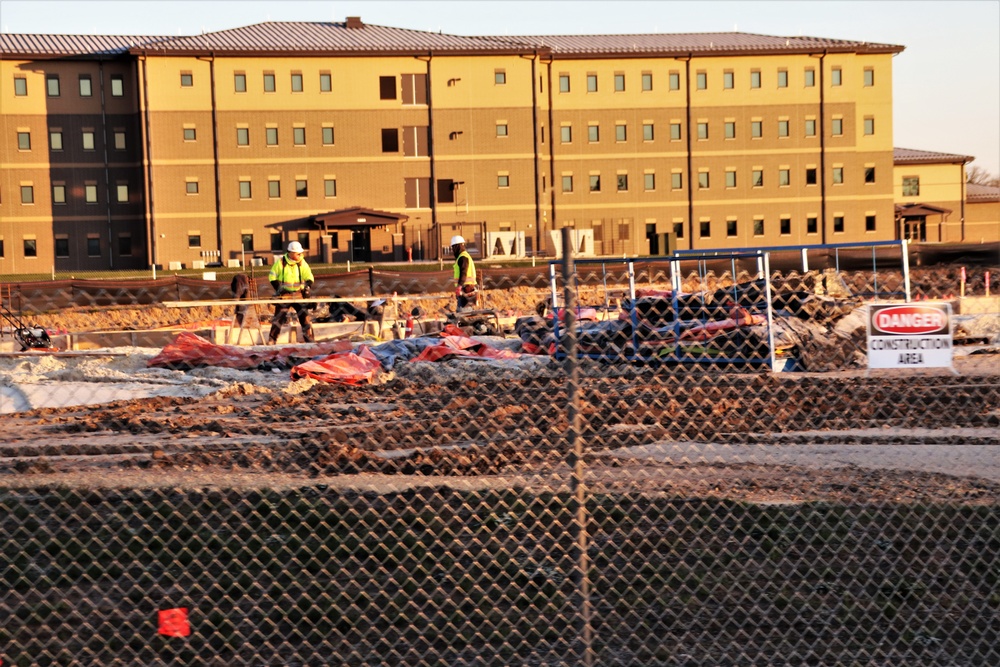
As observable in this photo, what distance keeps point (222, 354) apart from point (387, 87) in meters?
49.4

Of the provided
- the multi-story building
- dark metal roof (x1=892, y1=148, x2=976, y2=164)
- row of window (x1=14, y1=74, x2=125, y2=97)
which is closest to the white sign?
the multi-story building

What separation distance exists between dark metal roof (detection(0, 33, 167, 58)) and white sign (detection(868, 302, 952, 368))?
63495 millimetres

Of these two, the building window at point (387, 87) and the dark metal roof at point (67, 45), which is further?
the building window at point (387, 87)

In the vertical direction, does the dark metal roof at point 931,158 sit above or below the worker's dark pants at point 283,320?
above

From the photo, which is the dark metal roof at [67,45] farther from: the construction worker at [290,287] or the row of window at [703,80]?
the construction worker at [290,287]

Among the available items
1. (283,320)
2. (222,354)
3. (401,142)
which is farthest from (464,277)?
(401,142)

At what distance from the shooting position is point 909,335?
603 cm

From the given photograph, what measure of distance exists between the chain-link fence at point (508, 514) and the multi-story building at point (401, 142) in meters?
47.0

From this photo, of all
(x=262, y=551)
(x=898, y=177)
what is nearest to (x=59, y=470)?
(x=262, y=551)

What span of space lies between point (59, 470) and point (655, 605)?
19.7ft

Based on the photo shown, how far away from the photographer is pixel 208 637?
5922mm

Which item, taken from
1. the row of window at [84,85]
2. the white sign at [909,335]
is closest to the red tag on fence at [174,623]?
the white sign at [909,335]

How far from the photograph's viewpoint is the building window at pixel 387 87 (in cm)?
6562

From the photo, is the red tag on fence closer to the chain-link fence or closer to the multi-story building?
the chain-link fence
